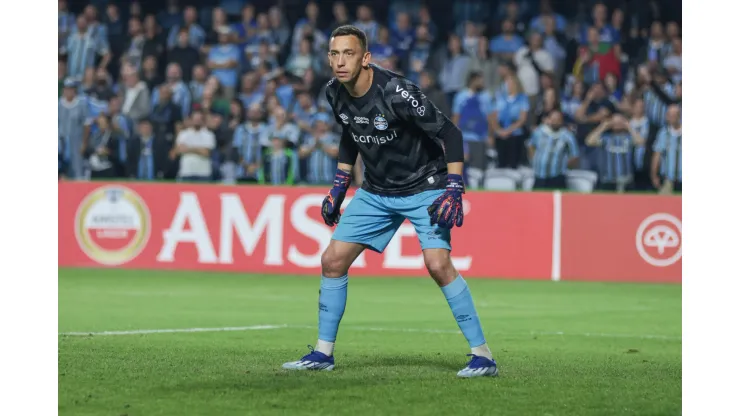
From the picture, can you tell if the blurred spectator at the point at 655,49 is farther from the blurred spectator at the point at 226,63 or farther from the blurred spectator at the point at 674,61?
the blurred spectator at the point at 226,63

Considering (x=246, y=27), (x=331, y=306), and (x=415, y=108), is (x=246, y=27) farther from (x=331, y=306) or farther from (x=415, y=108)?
(x=415, y=108)

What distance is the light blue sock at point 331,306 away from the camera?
27.4 ft

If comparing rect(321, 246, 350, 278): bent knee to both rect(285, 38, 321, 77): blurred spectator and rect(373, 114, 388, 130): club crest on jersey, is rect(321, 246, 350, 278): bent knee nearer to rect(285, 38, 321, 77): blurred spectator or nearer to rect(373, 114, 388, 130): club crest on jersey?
rect(373, 114, 388, 130): club crest on jersey

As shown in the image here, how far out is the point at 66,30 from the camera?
25094mm

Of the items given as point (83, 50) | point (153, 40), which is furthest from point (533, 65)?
point (83, 50)

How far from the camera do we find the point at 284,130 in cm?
2072

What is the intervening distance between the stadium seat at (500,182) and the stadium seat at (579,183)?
867 mm

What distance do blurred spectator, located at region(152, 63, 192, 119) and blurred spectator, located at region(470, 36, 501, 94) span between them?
505cm

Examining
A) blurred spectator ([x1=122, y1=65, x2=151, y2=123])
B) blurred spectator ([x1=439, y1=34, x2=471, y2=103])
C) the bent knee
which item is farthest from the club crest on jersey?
blurred spectator ([x1=122, y1=65, x2=151, y2=123])

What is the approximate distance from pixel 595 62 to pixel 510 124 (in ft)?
7.32

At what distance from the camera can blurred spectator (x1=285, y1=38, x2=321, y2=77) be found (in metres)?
22.8

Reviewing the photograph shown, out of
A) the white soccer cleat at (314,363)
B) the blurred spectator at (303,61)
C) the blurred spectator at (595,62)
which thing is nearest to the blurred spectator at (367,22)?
the blurred spectator at (303,61)
